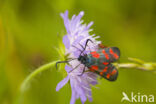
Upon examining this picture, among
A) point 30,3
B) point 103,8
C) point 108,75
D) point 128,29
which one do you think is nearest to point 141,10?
point 128,29

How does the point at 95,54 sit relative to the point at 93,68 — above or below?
above

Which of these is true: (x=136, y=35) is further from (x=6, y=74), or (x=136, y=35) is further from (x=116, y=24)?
(x=6, y=74)

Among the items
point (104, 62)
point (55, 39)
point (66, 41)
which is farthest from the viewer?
point (55, 39)

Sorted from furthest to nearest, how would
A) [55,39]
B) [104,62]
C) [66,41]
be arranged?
[55,39] → [104,62] → [66,41]

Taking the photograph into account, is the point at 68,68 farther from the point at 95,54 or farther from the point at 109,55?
the point at 109,55

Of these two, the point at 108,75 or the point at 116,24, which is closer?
the point at 108,75

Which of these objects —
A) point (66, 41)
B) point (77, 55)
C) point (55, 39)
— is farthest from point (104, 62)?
point (55, 39)

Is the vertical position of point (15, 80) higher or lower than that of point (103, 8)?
lower

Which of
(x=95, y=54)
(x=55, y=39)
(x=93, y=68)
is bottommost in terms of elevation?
(x=93, y=68)
